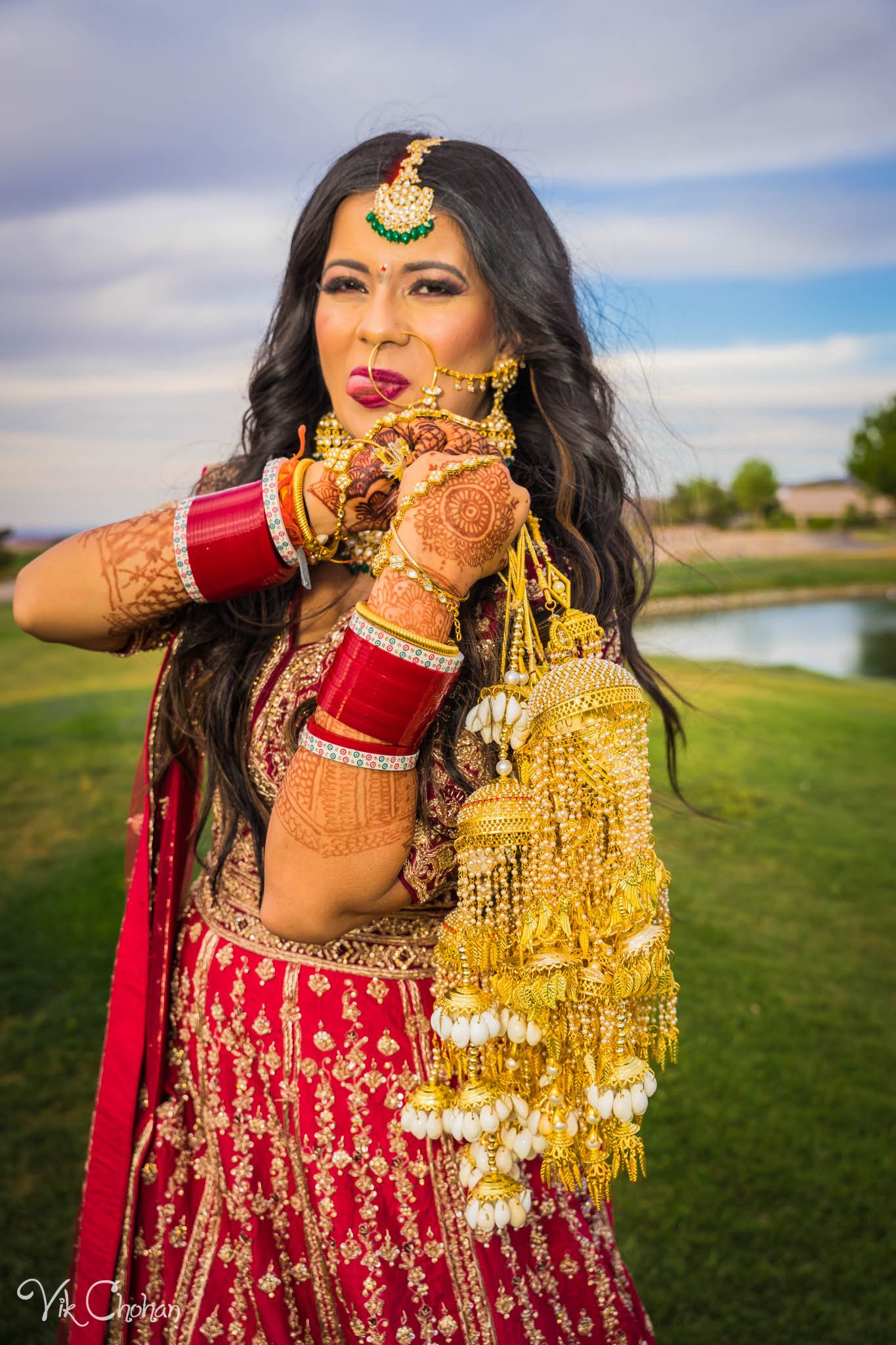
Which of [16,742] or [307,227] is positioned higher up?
[307,227]

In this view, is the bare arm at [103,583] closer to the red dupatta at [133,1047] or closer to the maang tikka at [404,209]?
the red dupatta at [133,1047]

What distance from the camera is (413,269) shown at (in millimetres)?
1664

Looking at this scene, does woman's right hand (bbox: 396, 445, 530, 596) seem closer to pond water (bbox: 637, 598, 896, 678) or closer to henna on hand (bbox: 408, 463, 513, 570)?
henna on hand (bbox: 408, 463, 513, 570)

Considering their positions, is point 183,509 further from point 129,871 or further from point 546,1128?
point 546,1128

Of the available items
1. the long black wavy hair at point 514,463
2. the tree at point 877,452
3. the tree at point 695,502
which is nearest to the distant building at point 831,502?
the tree at point 877,452

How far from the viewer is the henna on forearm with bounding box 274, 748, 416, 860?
4.26 ft

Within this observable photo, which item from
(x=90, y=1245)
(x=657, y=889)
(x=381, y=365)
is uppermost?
(x=381, y=365)

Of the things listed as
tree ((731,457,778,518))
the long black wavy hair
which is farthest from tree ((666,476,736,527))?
tree ((731,457,778,518))

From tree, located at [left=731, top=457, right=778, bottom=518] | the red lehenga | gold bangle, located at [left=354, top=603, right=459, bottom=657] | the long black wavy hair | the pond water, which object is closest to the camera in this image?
gold bangle, located at [left=354, top=603, right=459, bottom=657]

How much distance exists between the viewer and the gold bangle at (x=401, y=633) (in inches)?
48.9

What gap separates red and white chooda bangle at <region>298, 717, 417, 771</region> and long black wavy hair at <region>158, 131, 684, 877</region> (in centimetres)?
29

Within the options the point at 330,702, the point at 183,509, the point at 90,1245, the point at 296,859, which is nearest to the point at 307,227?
the point at 183,509

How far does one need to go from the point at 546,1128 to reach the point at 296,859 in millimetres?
480

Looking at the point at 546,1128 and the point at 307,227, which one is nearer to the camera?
the point at 546,1128
